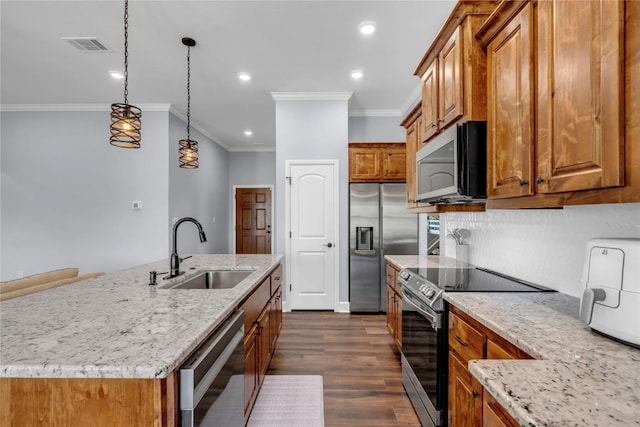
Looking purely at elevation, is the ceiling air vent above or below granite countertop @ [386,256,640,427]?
above

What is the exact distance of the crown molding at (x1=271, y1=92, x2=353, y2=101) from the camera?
13.8 ft

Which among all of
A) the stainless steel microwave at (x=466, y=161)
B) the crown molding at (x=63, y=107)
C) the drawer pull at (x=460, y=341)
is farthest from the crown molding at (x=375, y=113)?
the drawer pull at (x=460, y=341)

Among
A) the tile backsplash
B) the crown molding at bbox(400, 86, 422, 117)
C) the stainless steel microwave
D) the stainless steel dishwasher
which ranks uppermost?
the crown molding at bbox(400, 86, 422, 117)

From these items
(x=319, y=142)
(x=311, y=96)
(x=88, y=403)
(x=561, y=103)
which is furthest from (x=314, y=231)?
(x=88, y=403)

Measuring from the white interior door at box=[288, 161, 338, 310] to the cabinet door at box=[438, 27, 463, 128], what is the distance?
2.19 m

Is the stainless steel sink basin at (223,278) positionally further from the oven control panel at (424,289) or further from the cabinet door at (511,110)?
the cabinet door at (511,110)

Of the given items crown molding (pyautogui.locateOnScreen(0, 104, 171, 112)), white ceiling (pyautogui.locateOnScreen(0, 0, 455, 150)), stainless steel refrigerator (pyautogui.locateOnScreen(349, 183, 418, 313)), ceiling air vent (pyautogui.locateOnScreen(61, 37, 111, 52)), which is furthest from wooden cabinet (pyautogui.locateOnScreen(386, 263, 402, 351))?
crown molding (pyautogui.locateOnScreen(0, 104, 171, 112))

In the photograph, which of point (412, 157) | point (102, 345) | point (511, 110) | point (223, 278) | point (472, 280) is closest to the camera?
point (102, 345)

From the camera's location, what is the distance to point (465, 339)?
57.4 inches

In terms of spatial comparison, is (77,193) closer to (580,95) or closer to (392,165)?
(392,165)

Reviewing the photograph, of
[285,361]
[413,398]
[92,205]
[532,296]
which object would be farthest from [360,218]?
[92,205]

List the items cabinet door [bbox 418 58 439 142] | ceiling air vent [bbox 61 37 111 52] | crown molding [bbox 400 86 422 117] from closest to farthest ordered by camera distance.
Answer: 1. cabinet door [bbox 418 58 439 142]
2. ceiling air vent [bbox 61 37 111 52]
3. crown molding [bbox 400 86 422 117]

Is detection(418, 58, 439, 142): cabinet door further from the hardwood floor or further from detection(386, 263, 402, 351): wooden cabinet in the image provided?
the hardwood floor

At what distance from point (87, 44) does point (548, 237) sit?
4.25 meters
